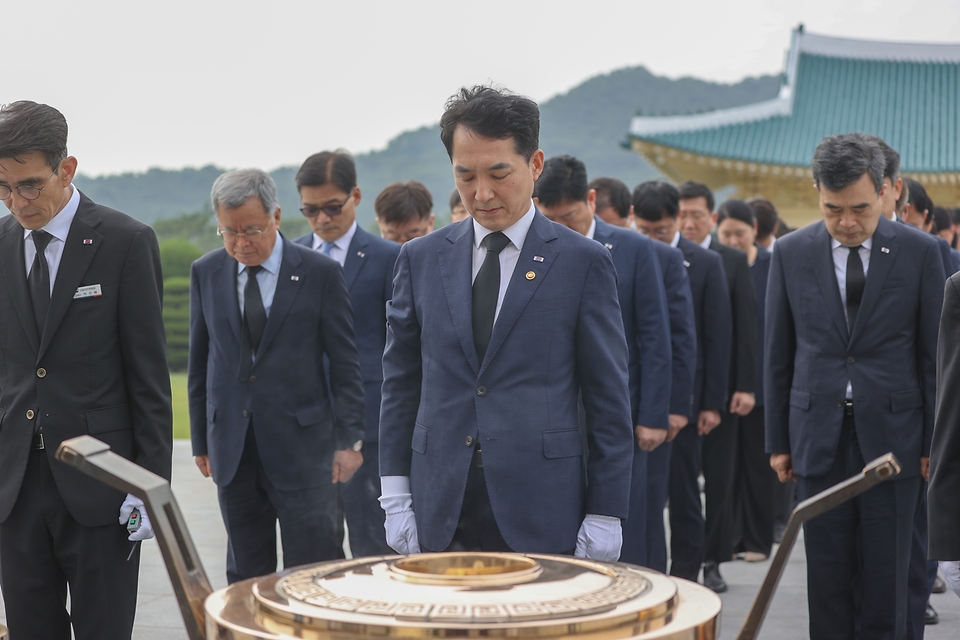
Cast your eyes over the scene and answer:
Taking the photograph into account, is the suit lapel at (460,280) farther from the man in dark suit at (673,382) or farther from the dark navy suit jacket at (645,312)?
the man in dark suit at (673,382)

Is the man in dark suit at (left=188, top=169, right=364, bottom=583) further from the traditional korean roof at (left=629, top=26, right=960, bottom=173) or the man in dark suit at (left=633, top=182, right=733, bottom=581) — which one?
the traditional korean roof at (left=629, top=26, right=960, bottom=173)

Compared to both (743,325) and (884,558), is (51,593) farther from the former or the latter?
(743,325)

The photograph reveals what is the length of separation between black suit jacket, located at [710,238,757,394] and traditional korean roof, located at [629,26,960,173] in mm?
10659

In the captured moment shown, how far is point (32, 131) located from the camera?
110 inches

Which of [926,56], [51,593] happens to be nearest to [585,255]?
[51,593]

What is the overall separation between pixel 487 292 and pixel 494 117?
0.41 meters

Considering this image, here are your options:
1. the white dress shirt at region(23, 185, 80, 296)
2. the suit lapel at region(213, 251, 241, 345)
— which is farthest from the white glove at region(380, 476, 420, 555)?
the suit lapel at region(213, 251, 241, 345)

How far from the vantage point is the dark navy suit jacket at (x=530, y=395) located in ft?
8.20

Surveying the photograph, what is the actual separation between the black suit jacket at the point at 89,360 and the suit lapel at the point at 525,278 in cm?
107

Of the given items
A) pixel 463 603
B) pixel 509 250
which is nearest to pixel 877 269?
pixel 509 250

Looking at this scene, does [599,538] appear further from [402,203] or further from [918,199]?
[918,199]

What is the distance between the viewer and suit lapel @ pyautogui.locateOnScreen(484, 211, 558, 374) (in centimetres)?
249

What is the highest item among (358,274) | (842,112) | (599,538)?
(842,112)

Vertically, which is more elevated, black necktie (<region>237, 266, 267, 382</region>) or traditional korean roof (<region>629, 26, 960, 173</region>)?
Result: traditional korean roof (<region>629, 26, 960, 173</region>)
